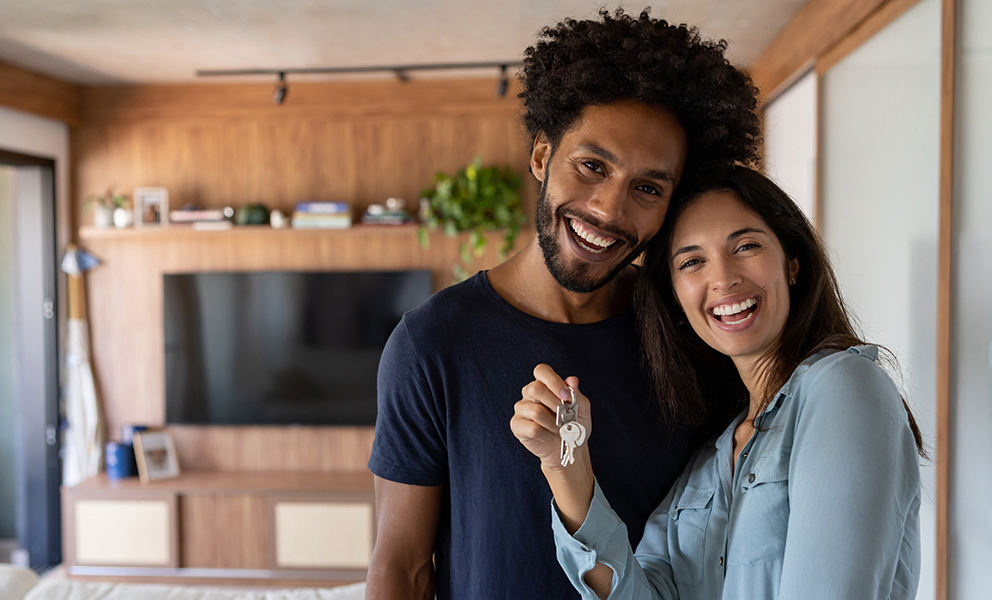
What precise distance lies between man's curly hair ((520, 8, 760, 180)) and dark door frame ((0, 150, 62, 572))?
3.84 metres

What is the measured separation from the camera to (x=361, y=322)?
3934 mm

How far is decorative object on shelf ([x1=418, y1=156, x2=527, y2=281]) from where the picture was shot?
147 inches

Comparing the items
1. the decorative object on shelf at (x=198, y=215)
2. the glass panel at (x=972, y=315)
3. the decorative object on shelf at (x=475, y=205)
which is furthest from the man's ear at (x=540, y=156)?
the decorative object on shelf at (x=198, y=215)

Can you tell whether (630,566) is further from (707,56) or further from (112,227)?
(112,227)

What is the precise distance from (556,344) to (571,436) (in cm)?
27

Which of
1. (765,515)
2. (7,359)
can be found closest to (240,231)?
(7,359)

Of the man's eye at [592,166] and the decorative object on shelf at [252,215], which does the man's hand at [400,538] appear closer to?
the man's eye at [592,166]

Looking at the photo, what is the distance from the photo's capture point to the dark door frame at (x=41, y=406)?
12.8 ft

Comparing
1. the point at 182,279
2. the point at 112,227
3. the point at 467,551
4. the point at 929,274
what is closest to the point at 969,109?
the point at 929,274

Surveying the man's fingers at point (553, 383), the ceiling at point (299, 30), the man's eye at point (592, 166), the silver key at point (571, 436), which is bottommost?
the silver key at point (571, 436)

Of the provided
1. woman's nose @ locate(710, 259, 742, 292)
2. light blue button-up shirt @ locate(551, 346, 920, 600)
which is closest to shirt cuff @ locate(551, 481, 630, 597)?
light blue button-up shirt @ locate(551, 346, 920, 600)

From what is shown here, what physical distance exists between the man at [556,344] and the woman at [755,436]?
0.23 ft

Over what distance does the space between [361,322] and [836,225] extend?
8.28ft

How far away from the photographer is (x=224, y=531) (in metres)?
3.73
